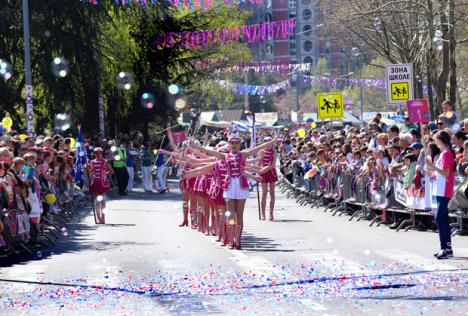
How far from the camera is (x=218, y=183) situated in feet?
60.9

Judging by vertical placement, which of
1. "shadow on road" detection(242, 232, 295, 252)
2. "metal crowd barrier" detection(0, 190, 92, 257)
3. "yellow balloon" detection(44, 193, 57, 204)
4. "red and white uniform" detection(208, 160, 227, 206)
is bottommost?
"shadow on road" detection(242, 232, 295, 252)

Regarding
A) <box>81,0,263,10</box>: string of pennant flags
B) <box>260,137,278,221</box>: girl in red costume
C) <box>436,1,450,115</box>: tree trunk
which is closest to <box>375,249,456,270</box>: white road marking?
<box>260,137,278,221</box>: girl in red costume

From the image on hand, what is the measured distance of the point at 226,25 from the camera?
64562 millimetres

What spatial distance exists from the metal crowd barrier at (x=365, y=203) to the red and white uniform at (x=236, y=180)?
12.1 ft

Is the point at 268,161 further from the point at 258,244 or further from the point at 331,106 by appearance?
the point at 331,106

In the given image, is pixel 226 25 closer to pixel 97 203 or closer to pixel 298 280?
pixel 97 203

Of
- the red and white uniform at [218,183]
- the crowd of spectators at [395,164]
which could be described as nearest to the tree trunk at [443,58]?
the crowd of spectators at [395,164]

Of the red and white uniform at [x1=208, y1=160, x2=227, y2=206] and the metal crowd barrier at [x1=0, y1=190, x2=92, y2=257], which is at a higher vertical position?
the red and white uniform at [x1=208, y1=160, x2=227, y2=206]

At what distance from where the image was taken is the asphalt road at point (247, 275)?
11125 millimetres

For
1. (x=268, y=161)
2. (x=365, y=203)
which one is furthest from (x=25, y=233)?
(x=268, y=161)

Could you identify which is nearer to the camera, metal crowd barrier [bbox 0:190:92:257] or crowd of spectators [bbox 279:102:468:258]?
crowd of spectators [bbox 279:102:468:258]

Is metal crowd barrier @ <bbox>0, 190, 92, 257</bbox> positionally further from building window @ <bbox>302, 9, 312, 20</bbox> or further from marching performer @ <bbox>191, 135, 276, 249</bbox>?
building window @ <bbox>302, 9, 312, 20</bbox>

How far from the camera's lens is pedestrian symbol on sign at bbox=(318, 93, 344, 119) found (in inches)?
1524

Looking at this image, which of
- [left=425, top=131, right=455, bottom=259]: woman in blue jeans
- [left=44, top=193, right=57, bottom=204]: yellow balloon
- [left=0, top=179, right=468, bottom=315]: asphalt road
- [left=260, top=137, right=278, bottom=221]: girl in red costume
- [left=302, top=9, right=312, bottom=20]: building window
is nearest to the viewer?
[left=0, top=179, right=468, bottom=315]: asphalt road
